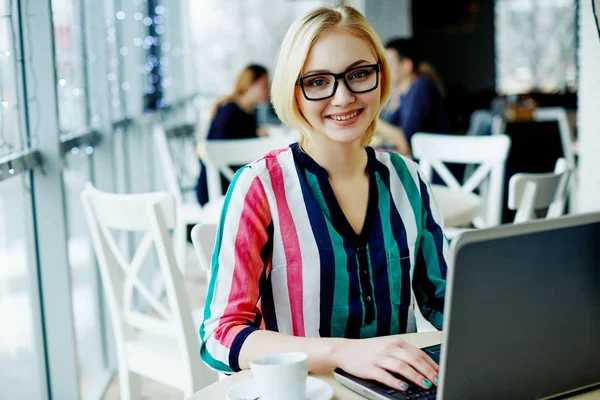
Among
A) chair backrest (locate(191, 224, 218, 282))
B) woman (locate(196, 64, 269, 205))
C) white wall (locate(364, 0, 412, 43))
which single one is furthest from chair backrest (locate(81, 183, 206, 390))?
white wall (locate(364, 0, 412, 43))

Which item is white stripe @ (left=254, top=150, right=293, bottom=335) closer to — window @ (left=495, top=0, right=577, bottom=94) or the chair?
the chair

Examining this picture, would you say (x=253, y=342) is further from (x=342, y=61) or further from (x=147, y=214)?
(x=147, y=214)

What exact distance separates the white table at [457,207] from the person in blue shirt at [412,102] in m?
1.81

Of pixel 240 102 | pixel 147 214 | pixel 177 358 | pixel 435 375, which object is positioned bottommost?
pixel 177 358

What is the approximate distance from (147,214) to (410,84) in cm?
345

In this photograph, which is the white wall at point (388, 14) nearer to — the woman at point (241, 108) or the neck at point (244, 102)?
the woman at point (241, 108)

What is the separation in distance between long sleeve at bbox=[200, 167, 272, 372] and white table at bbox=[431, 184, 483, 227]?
4.55 feet

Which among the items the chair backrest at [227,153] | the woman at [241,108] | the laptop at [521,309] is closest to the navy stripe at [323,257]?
the laptop at [521,309]

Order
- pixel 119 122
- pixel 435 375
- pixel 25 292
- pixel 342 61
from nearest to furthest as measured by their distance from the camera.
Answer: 1. pixel 435 375
2. pixel 342 61
3. pixel 25 292
4. pixel 119 122

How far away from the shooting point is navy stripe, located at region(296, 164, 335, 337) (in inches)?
58.0

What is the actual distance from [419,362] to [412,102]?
406 centimetres

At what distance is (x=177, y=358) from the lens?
2.22 meters

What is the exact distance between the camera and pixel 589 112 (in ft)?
10.2

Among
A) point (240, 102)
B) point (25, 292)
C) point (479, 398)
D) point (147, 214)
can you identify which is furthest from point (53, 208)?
point (240, 102)
